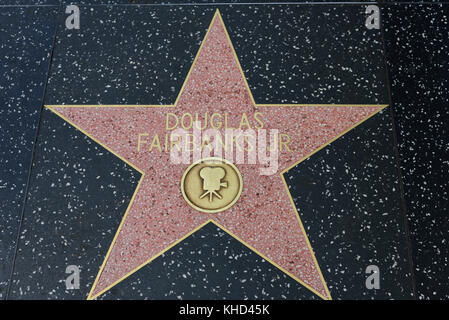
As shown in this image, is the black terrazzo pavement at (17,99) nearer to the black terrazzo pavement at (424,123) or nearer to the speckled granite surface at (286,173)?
the speckled granite surface at (286,173)

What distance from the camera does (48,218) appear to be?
1177mm

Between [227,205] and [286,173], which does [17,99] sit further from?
[286,173]

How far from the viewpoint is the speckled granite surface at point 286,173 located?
1125mm

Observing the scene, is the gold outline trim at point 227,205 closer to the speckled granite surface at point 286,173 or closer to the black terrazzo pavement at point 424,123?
the speckled granite surface at point 286,173

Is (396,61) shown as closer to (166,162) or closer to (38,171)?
(166,162)

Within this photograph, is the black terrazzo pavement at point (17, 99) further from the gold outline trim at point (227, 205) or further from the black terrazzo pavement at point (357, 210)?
the black terrazzo pavement at point (357, 210)

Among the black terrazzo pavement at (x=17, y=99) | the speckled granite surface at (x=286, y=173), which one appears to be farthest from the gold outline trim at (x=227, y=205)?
the black terrazzo pavement at (x=17, y=99)

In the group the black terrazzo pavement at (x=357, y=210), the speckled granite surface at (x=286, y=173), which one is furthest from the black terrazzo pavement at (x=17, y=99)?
the black terrazzo pavement at (x=357, y=210)

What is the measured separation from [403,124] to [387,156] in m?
0.14

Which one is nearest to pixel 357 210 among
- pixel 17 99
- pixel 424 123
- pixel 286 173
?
pixel 286 173

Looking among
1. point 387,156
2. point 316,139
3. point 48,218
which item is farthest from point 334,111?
point 48,218

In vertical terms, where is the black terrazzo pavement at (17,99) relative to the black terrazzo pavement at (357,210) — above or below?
above

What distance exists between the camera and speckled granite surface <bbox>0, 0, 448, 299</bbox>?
1125 millimetres
